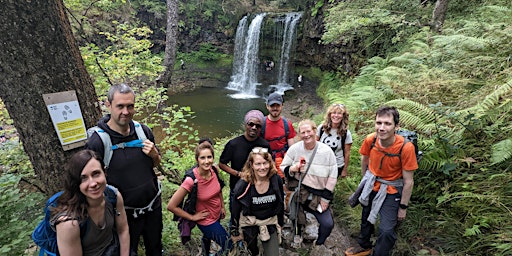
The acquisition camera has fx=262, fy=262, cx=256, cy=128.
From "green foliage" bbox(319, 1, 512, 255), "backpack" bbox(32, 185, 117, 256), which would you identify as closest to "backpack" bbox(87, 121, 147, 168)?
"backpack" bbox(32, 185, 117, 256)

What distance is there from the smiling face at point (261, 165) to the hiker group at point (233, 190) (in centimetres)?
1

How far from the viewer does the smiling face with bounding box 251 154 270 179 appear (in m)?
2.78

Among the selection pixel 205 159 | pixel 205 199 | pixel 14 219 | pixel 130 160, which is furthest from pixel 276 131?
pixel 14 219

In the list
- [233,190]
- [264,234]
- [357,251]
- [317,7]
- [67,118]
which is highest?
[317,7]

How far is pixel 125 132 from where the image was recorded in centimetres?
237

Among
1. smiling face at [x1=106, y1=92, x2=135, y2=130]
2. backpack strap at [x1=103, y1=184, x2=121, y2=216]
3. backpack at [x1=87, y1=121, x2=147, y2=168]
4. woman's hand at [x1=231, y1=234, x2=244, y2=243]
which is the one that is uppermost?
smiling face at [x1=106, y1=92, x2=135, y2=130]

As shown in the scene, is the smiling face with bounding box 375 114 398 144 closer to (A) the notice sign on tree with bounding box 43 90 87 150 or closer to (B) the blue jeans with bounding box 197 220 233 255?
(B) the blue jeans with bounding box 197 220 233 255

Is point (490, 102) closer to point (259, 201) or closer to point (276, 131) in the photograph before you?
point (276, 131)

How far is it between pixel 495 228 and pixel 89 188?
4.08 meters

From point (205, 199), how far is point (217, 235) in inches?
Result: 18.8

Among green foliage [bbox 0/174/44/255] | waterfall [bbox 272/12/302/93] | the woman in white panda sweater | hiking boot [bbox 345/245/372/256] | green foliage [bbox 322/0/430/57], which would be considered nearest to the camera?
green foliage [bbox 0/174/44/255]

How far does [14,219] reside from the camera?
2143 millimetres

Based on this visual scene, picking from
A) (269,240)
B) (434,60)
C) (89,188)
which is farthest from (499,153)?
(89,188)

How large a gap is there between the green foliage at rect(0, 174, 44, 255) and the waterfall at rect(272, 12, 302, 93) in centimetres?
1884
